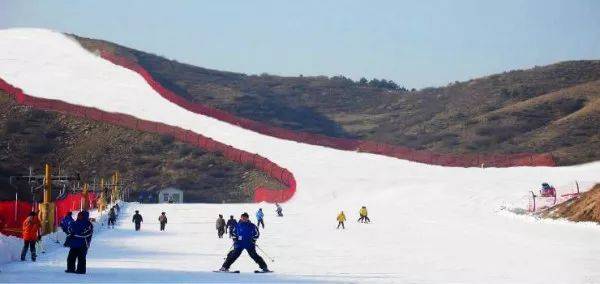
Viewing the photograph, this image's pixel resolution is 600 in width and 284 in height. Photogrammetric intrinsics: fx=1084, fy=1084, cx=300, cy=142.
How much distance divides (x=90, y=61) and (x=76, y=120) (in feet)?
101

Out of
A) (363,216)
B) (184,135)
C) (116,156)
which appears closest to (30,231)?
(363,216)

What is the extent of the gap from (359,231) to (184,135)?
50656 mm

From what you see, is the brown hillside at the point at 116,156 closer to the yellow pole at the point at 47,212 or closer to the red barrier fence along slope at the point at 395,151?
the red barrier fence along slope at the point at 395,151

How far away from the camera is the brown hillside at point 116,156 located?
83.9 meters

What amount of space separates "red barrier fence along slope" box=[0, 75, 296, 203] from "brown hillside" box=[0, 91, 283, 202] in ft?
2.08

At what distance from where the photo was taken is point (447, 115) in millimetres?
137625

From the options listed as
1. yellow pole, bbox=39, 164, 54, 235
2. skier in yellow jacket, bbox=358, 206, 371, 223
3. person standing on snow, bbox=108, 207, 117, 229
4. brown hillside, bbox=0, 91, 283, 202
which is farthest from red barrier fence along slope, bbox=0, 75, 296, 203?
yellow pole, bbox=39, 164, 54, 235

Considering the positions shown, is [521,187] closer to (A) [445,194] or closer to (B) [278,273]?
(A) [445,194]

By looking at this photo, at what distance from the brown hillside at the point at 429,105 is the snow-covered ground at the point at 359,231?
22800 mm

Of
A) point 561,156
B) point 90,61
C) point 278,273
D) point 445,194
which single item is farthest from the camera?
point 90,61

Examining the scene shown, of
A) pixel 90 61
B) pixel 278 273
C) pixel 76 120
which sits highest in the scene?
pixel 90 61

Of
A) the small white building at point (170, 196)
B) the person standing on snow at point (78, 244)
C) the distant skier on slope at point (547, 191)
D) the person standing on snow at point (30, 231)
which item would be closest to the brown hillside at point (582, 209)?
the distant skier on slope at point (547, 191)

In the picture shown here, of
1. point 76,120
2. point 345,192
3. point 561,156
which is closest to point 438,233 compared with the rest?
point 345,192

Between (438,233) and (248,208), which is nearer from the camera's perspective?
(438,233)
